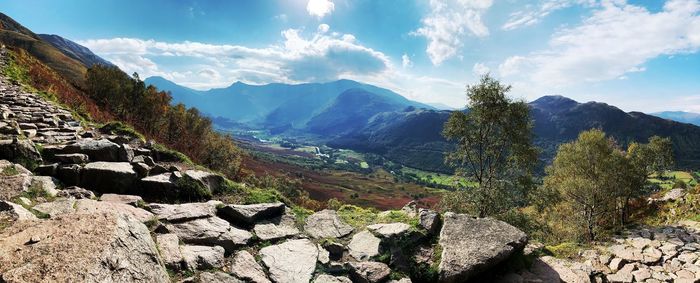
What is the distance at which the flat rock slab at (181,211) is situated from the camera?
13995mm

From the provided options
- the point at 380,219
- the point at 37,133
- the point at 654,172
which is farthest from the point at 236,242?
the point at 654,172

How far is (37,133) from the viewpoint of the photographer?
68.0 feet

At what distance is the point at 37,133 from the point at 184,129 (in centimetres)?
5184

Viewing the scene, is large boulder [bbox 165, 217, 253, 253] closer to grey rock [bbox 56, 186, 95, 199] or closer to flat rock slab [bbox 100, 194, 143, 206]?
flat rock slab [bbox 100, 194, 143, 206]

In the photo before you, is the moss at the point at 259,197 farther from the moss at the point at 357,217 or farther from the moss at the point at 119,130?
the moss at the point at 119,130

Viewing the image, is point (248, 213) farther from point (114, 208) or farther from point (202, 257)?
point (114, 208)

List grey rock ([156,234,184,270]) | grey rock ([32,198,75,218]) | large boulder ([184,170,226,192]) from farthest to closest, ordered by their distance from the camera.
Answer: large boulder ([184,170,226,192]) < grey rock ([32,198,75,218]) < grey rock ([156,234,184,270])

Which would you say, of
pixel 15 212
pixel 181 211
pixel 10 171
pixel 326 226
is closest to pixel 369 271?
pixel 326 226

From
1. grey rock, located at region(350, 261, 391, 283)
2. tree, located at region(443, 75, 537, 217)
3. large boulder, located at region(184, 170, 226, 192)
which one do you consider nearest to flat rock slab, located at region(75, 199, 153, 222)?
large boulder, located at region(184, 170, 226, 192)

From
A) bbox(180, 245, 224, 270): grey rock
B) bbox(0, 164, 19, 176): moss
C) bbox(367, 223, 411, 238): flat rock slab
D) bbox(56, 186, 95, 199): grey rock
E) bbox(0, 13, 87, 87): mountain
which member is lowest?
bbox(367, 223, 411, 238): flat rock slab

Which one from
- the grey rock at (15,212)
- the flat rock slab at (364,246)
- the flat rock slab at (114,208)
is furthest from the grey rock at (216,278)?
the flat rock slab at (364,246)

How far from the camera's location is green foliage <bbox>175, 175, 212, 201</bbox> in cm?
1748

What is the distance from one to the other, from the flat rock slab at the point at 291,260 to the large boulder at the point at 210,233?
1072 mm

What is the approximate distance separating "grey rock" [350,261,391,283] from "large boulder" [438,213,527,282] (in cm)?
222
